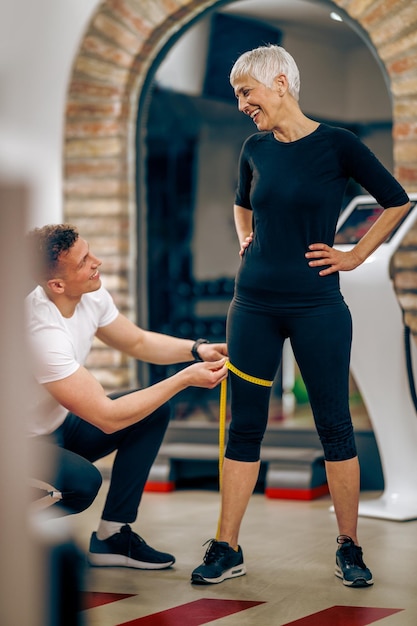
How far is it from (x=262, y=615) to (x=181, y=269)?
135 inches

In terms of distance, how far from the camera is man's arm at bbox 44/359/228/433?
2.17m

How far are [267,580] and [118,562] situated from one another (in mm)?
449

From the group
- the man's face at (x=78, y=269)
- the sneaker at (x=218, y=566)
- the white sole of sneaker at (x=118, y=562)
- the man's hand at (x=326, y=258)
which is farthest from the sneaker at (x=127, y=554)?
the man's hand at (x=326, y=258)

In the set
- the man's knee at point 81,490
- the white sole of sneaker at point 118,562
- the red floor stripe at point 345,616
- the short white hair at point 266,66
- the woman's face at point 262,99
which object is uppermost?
the short white hair at point 266,66

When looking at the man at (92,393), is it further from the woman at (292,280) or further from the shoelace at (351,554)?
the shoelace at (351,554)

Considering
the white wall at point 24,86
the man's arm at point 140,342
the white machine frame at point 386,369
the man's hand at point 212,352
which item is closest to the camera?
the white wall at point 24,86

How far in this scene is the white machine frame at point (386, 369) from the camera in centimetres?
318

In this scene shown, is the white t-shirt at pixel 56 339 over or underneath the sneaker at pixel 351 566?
over

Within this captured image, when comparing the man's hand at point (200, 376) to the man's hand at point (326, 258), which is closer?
the man's hand at point (200, 376)

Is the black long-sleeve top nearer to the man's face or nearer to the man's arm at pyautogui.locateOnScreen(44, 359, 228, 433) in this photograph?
the man's arm at pyautogui.locateOnScreen(44, 359, 228, 433)

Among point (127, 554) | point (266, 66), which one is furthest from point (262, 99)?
point (127, 554)

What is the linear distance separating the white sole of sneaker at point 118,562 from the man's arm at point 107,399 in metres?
0.52

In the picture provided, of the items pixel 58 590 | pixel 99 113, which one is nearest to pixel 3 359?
pixel 58 590

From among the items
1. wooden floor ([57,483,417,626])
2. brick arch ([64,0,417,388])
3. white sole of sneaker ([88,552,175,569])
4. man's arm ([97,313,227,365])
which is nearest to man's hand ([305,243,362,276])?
man's arm ([97,313,227,365])
